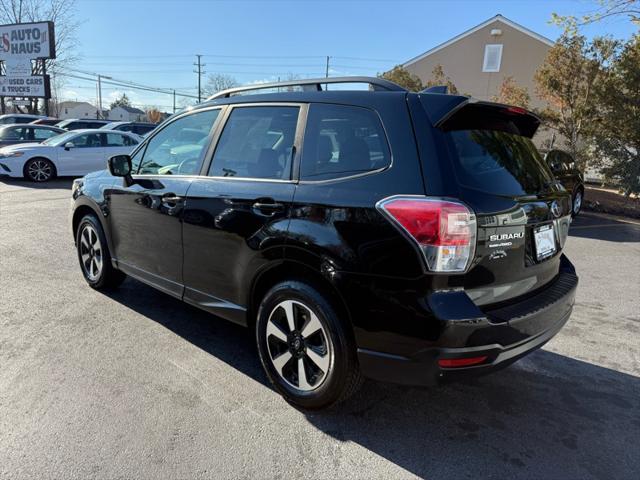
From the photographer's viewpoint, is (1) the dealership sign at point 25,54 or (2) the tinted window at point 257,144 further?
(1) the dealership sign at point 25,54

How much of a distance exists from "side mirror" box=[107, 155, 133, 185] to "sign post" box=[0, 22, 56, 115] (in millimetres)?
22699

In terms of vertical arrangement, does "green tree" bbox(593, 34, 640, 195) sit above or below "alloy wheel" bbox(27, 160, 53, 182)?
above

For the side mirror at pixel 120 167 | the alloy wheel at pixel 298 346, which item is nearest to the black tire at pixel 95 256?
the side mirror at pixel 120 167

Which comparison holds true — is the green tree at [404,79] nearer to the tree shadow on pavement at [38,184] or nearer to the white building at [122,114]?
the tree shadow on pavement at [38,184]

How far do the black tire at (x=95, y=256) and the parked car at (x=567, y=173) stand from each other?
891 cm

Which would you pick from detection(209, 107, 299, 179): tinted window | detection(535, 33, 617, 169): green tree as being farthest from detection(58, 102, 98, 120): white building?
detection(209, 107, 299, 179): tinted window

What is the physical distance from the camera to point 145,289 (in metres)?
4.90

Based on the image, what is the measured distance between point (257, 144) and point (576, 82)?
45.6 feet

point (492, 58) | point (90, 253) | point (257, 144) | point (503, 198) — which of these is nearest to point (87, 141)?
point (90, 253)

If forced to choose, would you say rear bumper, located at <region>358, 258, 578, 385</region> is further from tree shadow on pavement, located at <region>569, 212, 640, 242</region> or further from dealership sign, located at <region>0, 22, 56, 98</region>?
dealership sign, located at <region>0, 22, 56, 98</region>

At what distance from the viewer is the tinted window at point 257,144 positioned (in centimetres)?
294

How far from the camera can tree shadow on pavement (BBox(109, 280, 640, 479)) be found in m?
2.43

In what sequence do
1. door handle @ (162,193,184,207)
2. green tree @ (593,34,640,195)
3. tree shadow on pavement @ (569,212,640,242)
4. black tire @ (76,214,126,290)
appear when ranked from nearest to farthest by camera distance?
door handle @ (162,193,184,207)
black tire @ (76,214,126,290)
tree shadow on pavement @ (569,212,640,242)
green tree @ (593,34,640,195)

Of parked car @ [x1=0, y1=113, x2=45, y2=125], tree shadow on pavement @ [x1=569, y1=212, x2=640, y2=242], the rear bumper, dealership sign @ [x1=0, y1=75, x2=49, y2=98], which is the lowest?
tree shadow on pavement @ [x1=569, y1=212, x2=640, y2=242]
